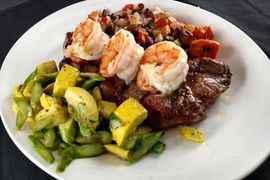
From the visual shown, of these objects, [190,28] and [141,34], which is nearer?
[141,34]

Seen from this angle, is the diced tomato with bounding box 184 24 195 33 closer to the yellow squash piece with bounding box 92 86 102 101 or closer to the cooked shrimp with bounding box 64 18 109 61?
the cooked shrimp with bounding box 64 18 109 61

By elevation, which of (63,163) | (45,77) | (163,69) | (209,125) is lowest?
(209,125)

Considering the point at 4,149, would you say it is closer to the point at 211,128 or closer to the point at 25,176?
the point at 25,176

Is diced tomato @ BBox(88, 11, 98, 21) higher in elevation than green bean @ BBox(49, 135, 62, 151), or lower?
higher

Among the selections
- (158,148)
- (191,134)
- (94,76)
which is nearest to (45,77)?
(94,76)

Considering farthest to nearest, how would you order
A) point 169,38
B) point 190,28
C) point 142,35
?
point 190,28, point 169,38, point 142,35

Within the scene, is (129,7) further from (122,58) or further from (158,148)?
(158,148)

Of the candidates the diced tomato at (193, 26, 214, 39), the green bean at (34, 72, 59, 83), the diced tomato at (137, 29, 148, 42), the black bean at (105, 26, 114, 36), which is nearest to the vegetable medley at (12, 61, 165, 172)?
the green bean at (34, 72, 59, 83)
